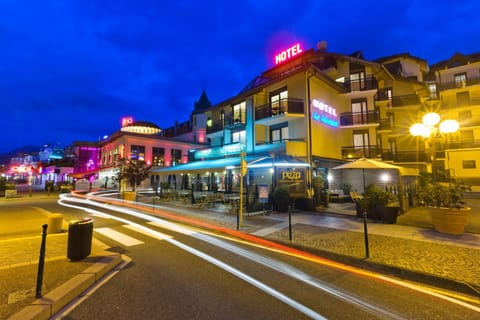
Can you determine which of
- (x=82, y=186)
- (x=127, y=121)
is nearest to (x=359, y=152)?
(x=82, y=186)

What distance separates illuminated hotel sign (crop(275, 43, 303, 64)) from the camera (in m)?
20.0

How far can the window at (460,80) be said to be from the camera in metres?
27.5

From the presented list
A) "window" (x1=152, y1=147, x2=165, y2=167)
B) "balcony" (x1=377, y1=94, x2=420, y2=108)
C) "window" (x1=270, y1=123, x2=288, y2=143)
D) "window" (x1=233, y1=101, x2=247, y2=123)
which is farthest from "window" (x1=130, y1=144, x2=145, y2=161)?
"balcony" (x1=377, y1=94, x2=420, y2=108)

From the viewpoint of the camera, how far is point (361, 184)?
20172 mm

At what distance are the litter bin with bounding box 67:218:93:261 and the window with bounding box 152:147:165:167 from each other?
2833cm

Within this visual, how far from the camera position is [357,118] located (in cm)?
2003

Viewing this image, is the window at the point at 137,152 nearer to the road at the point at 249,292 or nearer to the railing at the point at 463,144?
the road at the point at 249,292

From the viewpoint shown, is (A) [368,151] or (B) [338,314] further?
(A) [368,151]

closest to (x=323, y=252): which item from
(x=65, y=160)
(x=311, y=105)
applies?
(x=311, y=105)

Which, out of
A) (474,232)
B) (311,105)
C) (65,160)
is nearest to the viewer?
(474,232)

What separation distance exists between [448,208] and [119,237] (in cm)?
1115

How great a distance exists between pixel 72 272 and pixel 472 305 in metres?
7.12

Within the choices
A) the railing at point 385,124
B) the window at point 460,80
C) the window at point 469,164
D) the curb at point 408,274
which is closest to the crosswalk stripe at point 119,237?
the curb at point 408,274

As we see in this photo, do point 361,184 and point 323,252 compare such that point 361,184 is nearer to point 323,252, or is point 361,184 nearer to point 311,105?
point 311,105
